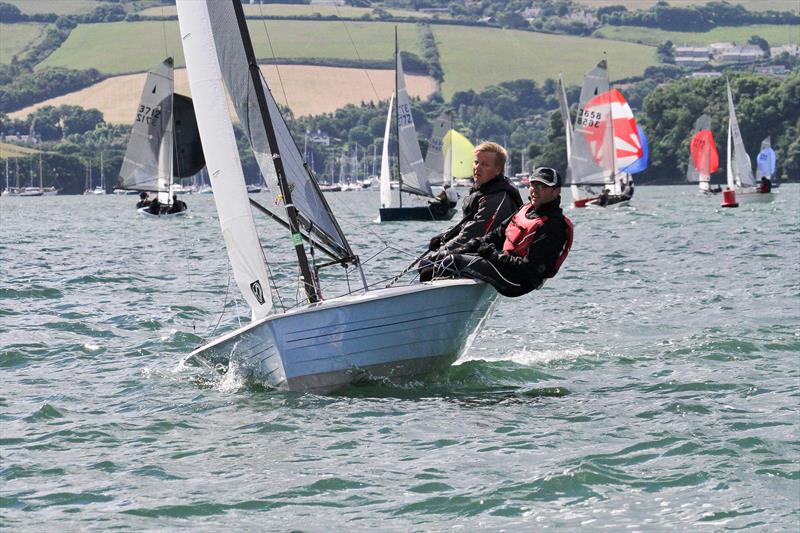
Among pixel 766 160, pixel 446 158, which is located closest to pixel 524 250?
pixel 446 158

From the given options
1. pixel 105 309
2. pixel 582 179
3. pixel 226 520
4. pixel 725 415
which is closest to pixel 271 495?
pixel 226 520

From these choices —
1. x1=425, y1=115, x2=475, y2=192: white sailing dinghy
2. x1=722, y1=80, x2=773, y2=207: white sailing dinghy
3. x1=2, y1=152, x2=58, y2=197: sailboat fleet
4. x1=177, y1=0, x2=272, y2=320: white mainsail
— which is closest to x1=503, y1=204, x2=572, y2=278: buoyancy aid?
x1=177, y1=0, x2=272, y2=320: white mainsail

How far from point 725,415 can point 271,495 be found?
Answer: 3.46m

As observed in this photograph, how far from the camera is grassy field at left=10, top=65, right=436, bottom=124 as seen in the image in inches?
7323

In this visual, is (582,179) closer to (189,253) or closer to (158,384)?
(189,253)

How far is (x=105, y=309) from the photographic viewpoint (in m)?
17.6

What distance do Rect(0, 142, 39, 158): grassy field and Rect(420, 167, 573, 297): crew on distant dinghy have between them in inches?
6181

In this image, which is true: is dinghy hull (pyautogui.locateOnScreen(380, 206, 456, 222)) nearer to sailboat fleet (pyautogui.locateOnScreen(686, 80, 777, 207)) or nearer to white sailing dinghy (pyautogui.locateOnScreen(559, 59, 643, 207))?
white sailing dinghy (pyautogui.locateOnScreen(559, 59, 643, 207))

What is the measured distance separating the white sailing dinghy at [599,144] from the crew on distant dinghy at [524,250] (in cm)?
4295

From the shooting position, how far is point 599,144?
179ft

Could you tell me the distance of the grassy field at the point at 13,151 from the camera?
543 ft

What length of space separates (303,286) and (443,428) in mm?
2274

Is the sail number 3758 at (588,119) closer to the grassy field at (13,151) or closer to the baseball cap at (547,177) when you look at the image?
the baseball cap at (547,177)

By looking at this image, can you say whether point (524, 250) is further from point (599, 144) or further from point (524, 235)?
point (599, 144)
